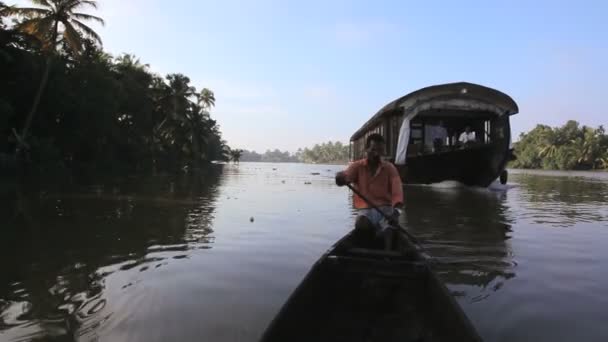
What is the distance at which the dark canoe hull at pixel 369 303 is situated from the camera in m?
3.28

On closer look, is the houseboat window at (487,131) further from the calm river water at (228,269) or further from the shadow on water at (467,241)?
the calm river water at (228,269)

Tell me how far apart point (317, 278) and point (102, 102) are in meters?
30.1

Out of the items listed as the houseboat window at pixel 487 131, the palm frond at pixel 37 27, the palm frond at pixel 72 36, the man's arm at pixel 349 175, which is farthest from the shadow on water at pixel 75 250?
the palm frond at pixel 72 36

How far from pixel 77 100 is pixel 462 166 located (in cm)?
2388

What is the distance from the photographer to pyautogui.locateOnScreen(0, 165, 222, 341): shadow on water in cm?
394

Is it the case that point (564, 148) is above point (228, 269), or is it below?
above

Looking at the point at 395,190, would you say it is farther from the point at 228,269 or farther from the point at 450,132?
the point at 450,132

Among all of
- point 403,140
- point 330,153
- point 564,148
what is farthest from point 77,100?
point 330,153

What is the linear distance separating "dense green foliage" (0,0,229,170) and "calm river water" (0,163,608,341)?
16437 millimetres

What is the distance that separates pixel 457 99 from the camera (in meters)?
16.8

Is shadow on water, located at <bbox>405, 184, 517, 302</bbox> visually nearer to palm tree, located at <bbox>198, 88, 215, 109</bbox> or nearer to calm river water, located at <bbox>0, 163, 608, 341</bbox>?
calm river water, located at <bbox>0, 163, 608, 341</bbox>

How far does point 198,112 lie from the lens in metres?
51.0

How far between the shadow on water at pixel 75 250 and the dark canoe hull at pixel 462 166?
10481mm

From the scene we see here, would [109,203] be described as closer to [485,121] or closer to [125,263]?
[125,263]
